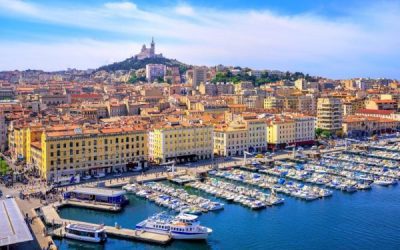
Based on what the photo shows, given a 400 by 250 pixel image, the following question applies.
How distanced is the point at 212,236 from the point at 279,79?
101787mm

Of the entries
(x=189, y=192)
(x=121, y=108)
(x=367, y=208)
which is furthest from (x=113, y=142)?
(x=121, y=108)

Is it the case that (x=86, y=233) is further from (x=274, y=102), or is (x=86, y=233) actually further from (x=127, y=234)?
(x=274, y=102)

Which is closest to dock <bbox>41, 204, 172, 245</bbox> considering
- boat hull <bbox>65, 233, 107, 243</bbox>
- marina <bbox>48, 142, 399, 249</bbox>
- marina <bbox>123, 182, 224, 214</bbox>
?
marina <bbox>48, 142, 399, 249</bbox>

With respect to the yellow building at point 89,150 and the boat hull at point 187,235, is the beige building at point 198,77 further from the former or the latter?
the boat hull at point 187,235

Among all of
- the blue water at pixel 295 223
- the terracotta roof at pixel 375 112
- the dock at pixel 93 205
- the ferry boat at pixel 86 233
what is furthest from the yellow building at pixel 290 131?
the ferry boat at pixel 86 233

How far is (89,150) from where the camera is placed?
38812mm

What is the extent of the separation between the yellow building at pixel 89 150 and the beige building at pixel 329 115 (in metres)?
27.4

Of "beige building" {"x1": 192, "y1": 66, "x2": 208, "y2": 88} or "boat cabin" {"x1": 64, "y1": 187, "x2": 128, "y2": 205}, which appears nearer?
"boat cabin" {"x1": 64, "y1": 187, "x2": 128, "y2": 205}

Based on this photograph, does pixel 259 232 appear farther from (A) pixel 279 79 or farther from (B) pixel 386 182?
(A) pixel 279 79

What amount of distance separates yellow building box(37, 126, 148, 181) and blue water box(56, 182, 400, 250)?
6102 mm

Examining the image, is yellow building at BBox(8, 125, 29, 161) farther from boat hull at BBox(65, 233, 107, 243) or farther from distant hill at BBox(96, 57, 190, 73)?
distant hill at BBox(96, 57, 190, 73)

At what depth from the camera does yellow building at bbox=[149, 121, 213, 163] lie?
146 feet

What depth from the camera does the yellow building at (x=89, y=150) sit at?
123ft

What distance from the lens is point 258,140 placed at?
50812 millimetres
